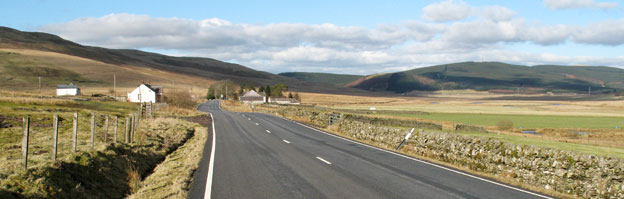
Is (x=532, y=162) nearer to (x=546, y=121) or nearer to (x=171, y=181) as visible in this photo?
(x=171, y=181)

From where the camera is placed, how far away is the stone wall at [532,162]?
1170cm

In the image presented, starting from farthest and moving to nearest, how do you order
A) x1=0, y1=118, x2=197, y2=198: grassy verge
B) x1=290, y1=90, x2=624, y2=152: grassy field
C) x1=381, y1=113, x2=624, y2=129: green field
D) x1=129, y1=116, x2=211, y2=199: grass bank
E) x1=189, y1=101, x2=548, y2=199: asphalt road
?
x1=381, y1=113, x2=624, y2=129: green field
x1=290, y1=90, x2=624, y2=152: grassy field
x1=189, y1=101, x2=548, y2=199: asphalt road
x1=129, y1=116, x2=211, y2=199: grass bank
x1=0, y1=118, x2=197, y2=198: grassy verge

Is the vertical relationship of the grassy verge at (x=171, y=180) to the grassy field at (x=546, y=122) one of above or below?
above

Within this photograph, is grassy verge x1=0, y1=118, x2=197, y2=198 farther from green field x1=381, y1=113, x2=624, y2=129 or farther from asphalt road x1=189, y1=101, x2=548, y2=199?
green field x1=381, y1=113, x2=624, y2=129

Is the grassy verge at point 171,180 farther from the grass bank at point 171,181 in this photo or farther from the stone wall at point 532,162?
the stone wall at point 532,162

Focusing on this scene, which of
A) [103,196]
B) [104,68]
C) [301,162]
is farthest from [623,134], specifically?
[104,68]

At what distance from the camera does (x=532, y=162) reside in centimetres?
1388

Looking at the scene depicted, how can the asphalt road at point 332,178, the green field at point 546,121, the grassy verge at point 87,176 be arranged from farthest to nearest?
the green field at point 546,121 → the asphalt road at point 332,178 → the grassy verge at point 87,176

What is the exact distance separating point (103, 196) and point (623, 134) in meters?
54.3

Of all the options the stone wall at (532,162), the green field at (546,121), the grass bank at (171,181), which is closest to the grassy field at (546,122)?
the green field at (546,121)

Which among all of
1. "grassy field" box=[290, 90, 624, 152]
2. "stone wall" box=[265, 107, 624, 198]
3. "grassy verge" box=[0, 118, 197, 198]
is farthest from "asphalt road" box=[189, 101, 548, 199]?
"grassy field" box=[290, 90, 624, 152]

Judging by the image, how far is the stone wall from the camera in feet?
38.4

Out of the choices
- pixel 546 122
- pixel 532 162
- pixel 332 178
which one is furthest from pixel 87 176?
pixel 546 122

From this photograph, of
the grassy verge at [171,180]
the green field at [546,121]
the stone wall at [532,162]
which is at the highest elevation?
the stone wall at [532,162]
